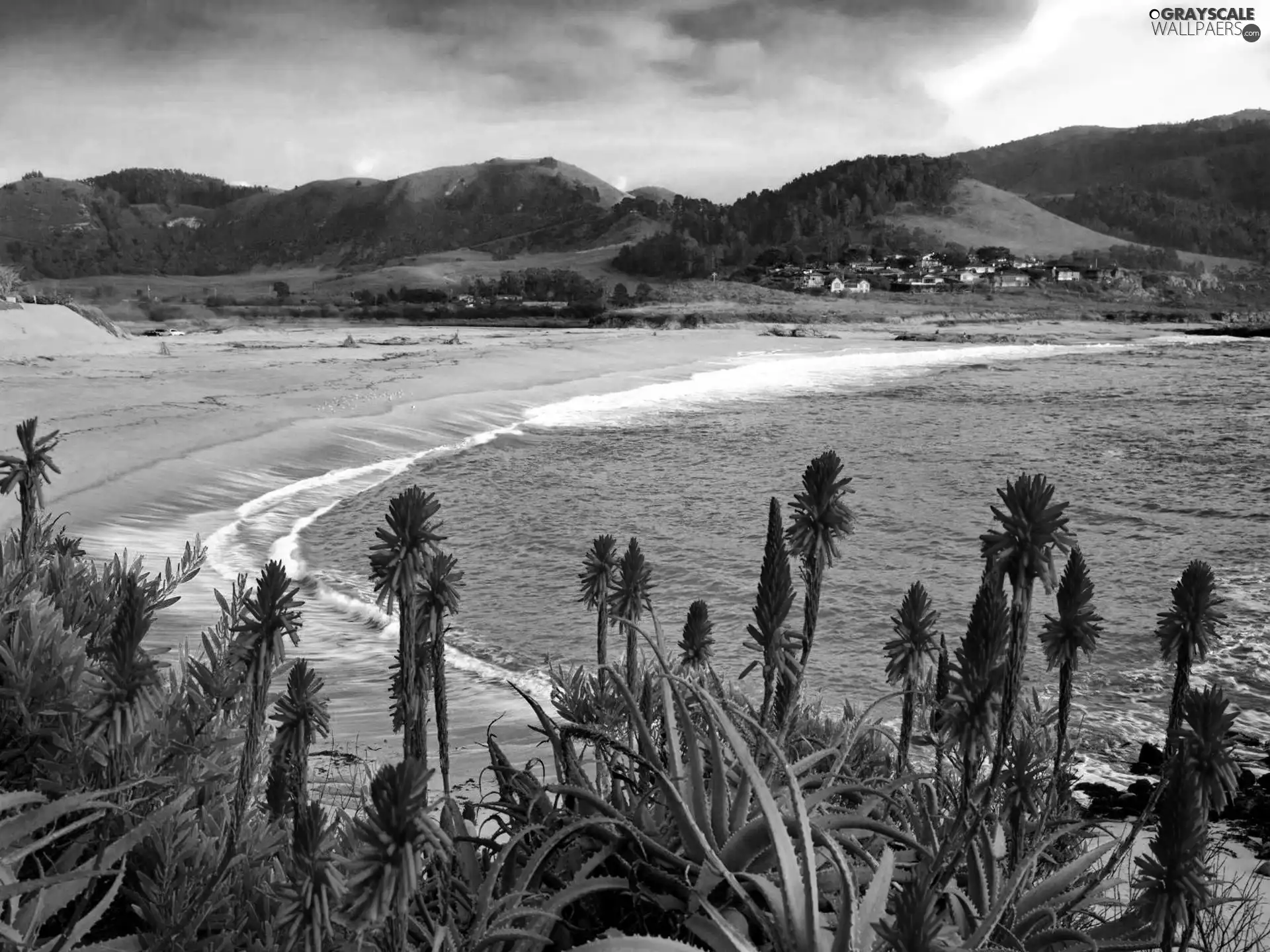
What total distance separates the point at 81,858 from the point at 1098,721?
19.2 feet

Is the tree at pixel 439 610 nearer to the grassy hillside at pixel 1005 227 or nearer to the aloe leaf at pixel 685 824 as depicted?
the aloe leaf at pixel 685 824

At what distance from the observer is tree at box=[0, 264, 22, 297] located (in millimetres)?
24984

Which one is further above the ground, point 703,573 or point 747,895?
point 747,895

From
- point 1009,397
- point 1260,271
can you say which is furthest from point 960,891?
point 1260,271

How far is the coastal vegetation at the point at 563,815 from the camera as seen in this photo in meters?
1.50

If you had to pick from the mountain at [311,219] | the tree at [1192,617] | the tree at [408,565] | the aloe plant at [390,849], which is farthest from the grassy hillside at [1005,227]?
the aloe plant at [390,849]

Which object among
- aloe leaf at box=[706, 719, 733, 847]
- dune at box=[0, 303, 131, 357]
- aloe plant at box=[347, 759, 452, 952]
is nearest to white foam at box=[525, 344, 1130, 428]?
dune at box=[0, 303, 131, 357]

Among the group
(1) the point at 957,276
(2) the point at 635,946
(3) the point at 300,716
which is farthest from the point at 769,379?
(1) the point at 957,276

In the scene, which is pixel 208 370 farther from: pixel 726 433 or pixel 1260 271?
pixel 1260 271

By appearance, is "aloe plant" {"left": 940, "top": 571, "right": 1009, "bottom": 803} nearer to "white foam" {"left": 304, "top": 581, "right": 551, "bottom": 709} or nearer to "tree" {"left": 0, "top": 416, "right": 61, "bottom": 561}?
"tree" {"left": 0, "top": 416, "right": 61, "bottom": 561}

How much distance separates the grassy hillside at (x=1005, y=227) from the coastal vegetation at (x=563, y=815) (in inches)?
5051

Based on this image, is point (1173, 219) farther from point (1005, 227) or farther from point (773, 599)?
point (773, 599)

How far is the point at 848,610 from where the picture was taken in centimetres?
825

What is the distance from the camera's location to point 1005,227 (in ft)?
424
